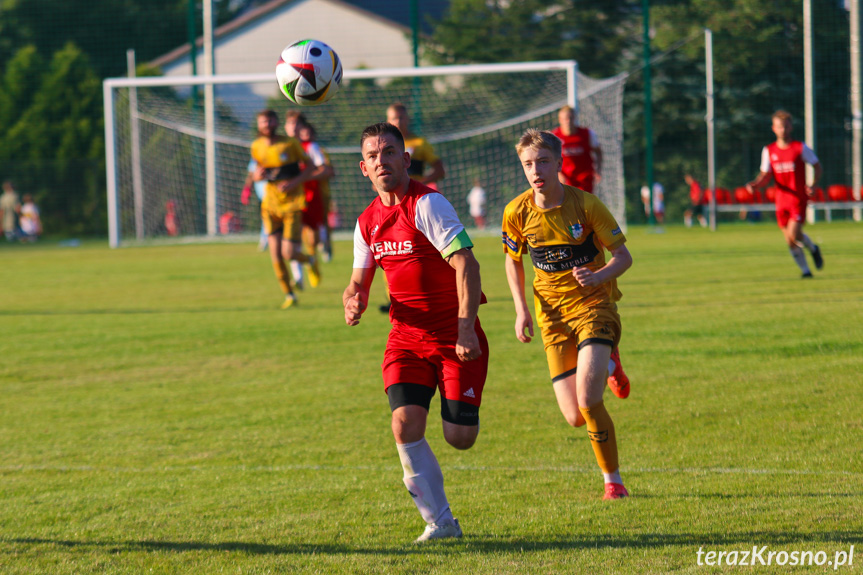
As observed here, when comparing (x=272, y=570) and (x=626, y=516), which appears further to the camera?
(x=626, y=516)

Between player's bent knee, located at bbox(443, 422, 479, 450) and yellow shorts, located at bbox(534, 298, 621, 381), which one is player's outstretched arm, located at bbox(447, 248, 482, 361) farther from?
yellow shorts, located at bbox(534, 298, 621, 381)

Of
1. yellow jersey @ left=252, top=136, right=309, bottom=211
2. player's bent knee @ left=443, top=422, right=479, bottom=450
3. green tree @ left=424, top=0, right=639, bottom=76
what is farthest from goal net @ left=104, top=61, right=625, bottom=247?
player's bent knee @ left=443, top=422, right=479, bottom=450

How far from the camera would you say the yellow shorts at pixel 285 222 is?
45.2 ft

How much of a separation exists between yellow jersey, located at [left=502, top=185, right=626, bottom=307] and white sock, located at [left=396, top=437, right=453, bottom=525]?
4.53ft

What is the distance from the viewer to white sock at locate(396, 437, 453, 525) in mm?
4727

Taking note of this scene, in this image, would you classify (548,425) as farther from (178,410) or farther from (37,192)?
(37,192)

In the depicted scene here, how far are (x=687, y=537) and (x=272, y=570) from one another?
5.89ft

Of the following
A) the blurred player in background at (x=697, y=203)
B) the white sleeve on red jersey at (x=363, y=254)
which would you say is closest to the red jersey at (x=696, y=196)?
the blurred player in background at (x=697, y=203)

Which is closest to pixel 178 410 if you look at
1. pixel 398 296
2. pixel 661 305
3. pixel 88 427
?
pixel 88 427

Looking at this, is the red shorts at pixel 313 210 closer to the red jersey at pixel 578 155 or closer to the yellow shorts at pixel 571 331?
the red jersey at pixel 578 155

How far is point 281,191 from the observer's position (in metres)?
13.7

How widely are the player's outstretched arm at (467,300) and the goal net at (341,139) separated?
792 inches

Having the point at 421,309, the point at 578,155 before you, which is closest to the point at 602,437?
the point at 421,309

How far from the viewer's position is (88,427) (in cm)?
743
